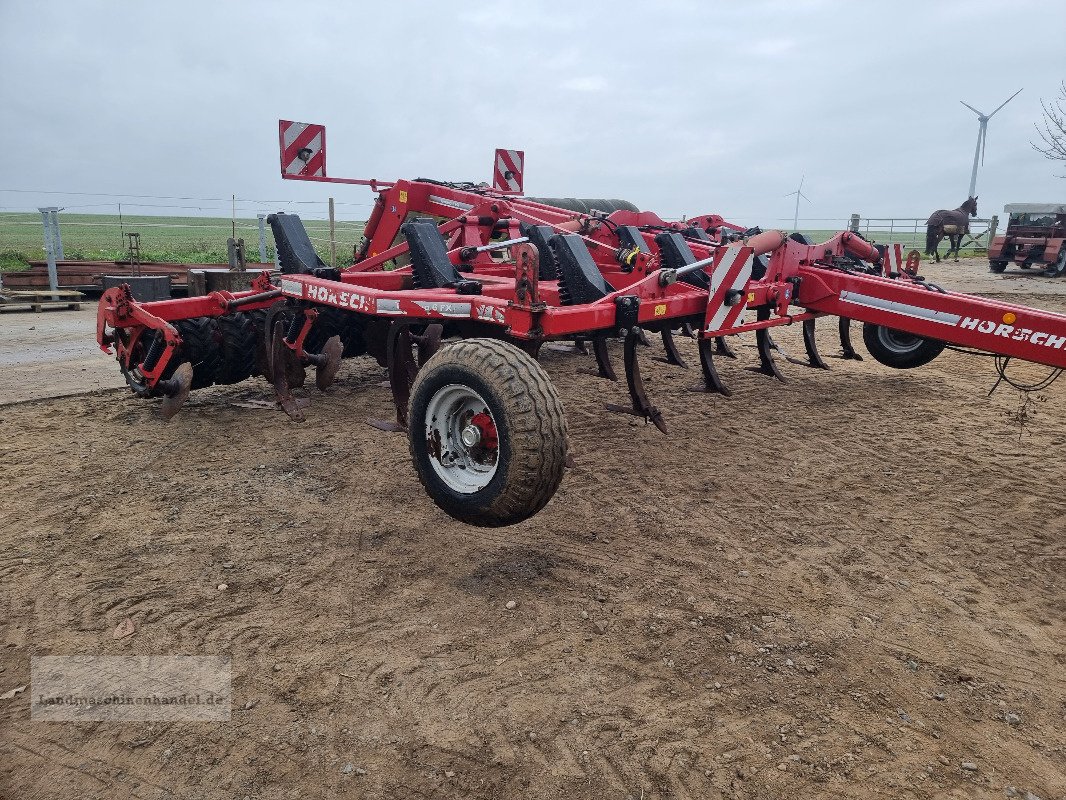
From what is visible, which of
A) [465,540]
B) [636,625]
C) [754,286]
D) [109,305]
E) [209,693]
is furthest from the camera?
[109,305]

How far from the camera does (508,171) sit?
9.77 metres

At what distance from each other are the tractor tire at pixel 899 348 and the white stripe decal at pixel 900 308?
1598mm

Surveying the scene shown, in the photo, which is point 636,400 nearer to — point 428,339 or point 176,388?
point 428,339

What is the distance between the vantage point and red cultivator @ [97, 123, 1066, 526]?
3162 mm

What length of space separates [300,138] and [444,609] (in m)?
5.95

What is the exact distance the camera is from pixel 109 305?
5.61m

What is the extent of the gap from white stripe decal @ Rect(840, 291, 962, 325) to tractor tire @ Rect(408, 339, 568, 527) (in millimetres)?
2681

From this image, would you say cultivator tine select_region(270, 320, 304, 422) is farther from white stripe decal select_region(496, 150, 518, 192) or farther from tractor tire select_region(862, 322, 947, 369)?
tractor tire select_region(862, 322, 947, 369)

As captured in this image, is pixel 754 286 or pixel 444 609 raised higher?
pixel 754 286

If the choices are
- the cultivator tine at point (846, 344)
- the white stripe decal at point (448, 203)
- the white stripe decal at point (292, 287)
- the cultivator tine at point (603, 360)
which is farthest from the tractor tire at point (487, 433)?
the cultivator tine at point (846, 344)

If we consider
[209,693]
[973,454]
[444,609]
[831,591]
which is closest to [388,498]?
[444,609]

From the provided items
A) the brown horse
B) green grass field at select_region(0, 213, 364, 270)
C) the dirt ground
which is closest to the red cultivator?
the dirt ground

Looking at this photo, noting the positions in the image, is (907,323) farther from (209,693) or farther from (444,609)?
(209,693)

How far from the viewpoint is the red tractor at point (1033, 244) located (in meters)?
18.7
